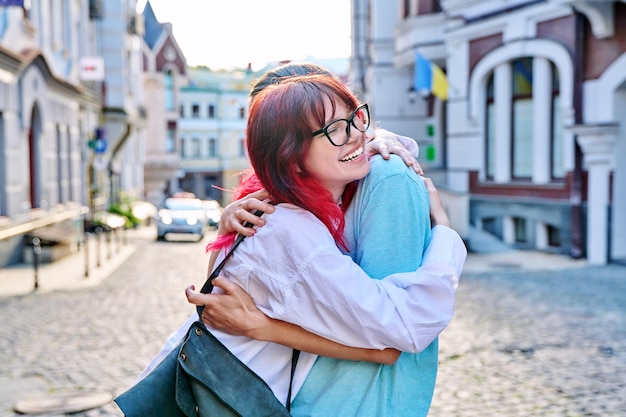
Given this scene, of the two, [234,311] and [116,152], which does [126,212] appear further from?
[234,311]

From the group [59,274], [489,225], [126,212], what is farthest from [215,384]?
[126,212]

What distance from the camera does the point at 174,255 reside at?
70.4 feet

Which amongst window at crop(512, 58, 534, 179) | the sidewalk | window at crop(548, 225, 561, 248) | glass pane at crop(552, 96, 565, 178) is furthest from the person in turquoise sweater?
window at crop(512, 58, 534, 179)

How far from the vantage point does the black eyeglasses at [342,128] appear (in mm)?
2070

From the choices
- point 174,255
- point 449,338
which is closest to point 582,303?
point 449,338

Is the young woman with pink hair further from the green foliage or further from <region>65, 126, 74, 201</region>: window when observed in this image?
the green foliage

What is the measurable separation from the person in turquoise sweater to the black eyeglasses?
0.12 meters

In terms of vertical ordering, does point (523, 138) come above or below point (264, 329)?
above

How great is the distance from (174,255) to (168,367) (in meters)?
19.6

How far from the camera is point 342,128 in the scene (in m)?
2.11

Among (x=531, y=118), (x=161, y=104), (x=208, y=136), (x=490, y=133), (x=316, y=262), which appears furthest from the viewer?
(x=208, y=136)

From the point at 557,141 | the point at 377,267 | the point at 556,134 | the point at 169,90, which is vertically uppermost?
the point at 169,90

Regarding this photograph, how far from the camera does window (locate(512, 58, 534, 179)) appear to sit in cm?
1847

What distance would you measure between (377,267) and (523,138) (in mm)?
17429
